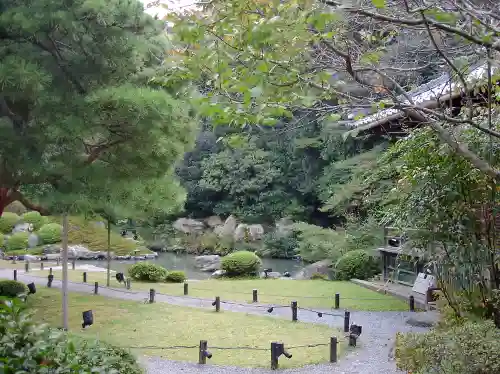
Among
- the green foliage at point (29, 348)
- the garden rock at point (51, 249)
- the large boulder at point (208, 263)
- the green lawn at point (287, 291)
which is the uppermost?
the green foliage at point (29, 348)

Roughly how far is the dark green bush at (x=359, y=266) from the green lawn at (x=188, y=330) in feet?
19.3

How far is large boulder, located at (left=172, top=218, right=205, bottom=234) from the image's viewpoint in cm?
2828

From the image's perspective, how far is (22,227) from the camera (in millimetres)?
23672

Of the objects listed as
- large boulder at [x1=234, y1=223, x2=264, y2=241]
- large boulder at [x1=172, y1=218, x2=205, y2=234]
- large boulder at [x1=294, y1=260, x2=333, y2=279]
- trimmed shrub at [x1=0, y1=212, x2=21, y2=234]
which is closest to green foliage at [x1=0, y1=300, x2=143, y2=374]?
large boulder at [x1=294, y1=260, x2=333, y2=279]

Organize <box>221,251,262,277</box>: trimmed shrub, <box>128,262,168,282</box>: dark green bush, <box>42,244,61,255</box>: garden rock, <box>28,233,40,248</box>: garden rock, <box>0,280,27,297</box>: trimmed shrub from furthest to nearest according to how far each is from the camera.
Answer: <box>28,233,40,248</box>: garden rock, <box>42,244,61,255</box>: garden rock, <box>221,251,262,277</box>: trimmed shrub, <box>128,262,168,282</box>: dark green bush, <box>0,280,27,297</box>: trimmed shrub

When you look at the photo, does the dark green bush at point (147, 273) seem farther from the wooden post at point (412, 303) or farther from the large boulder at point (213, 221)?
the large boulder at point (213, 221)

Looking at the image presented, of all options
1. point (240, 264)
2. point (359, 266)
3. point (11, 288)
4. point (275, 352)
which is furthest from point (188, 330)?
point (240, 264)

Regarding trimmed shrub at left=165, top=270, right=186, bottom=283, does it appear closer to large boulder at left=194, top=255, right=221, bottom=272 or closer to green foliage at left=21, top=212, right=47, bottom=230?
large boulder at left=194, top=255, right=221, bottom=272

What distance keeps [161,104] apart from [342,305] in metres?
6.51

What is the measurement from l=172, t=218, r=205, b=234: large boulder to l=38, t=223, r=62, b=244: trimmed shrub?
7.45m

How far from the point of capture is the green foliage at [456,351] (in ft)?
12.7

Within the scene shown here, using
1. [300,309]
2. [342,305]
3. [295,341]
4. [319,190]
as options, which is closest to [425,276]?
[342,305]

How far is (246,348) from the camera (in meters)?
7.02

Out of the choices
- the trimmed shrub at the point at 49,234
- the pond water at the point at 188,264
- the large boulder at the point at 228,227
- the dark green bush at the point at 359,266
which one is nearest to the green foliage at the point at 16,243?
the trimmed shrub at the point at 49,234
